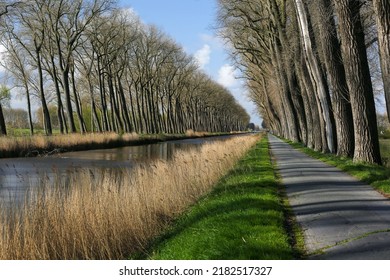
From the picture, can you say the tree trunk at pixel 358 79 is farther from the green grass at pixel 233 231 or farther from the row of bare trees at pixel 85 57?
the row of bare trees at pixel 85 57

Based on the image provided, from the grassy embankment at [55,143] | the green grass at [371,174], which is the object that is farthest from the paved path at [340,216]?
the grassy embankment at [55,143]

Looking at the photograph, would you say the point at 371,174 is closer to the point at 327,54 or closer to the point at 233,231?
the point at 233,231

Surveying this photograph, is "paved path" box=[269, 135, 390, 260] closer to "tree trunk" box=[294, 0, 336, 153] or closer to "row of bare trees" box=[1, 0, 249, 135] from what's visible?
"tree trunk" box=[294, 0, 336, 153]

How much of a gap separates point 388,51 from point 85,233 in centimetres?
813

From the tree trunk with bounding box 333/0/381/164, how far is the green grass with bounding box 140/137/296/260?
5497mm

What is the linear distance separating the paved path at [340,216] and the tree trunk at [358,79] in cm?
250

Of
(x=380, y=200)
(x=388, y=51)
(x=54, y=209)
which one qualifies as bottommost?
(x=380, y=200)

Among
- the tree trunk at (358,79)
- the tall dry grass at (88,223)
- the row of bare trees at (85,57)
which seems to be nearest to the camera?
the tall dry grass at (88,223)

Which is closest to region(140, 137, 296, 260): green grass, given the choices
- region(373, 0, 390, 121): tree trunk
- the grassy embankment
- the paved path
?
the paved path

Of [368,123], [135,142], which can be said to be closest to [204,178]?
[368,123]

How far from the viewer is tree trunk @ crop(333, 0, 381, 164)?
1446 cm

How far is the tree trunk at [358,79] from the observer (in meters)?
14.5

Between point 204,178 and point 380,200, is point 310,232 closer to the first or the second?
point 380,200
